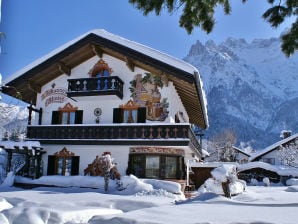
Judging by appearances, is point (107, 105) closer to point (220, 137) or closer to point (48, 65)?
point (48, 65)

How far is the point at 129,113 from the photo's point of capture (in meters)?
20.1

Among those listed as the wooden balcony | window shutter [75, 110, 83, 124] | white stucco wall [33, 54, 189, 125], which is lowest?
the wooden balcony

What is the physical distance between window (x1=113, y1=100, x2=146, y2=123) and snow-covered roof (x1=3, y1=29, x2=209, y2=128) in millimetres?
2513

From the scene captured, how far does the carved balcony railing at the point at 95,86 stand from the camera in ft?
64.3

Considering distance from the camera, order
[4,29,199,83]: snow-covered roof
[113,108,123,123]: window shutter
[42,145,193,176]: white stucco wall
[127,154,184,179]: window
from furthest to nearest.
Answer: [113,108,123,123]: window shutter → [42,145,193,176]: white stucco wall → [127,154,184,179]: window → [4,29,199,83]: snow-covered roof

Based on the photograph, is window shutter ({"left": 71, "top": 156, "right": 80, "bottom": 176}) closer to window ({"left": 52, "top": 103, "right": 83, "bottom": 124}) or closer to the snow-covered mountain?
window ({"left": 52, "top": 103, "right": 83, "bottom": 124})

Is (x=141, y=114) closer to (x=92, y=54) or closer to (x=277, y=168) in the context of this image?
(x=92, y=54)

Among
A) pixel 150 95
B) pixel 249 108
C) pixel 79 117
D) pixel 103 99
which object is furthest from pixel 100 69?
pixel 249 108

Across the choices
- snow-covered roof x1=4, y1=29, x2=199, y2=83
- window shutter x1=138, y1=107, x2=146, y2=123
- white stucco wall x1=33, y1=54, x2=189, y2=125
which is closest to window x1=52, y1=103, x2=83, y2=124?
white stucco wall x1=33, y1=54, x2=189, y2=125

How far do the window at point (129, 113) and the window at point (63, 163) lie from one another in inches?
134

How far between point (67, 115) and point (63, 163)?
2979 mm

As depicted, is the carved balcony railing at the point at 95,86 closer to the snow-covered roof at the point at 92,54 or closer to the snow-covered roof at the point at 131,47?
the snow-covered roof at the point at 92,54

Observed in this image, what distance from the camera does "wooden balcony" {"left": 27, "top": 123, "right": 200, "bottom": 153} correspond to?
59.8 feet

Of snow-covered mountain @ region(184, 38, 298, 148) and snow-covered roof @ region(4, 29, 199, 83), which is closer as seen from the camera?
snow-covered roof @ region(4, 29, 199, 83)
